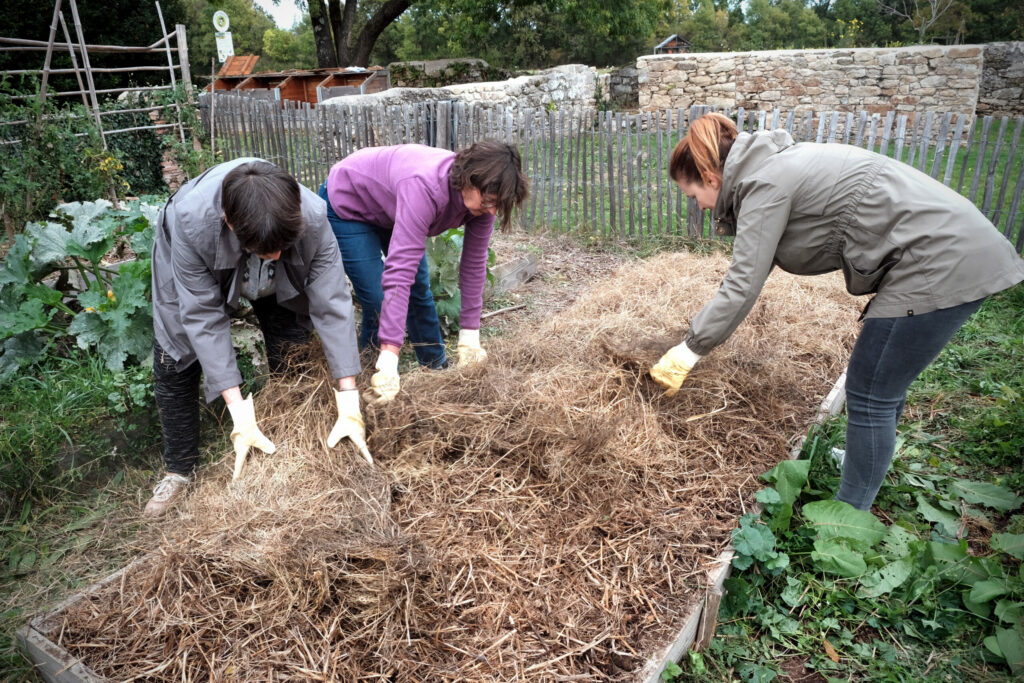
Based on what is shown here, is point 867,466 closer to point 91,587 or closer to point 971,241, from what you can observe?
point 971,241

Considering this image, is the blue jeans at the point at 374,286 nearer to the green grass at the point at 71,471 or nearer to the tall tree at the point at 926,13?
the green grass at the point at 71,471

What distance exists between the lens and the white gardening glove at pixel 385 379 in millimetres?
2580

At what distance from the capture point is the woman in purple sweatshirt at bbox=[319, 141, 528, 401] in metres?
2.54

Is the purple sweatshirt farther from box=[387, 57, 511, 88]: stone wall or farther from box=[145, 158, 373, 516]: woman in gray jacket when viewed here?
box=[387, 57, 511, 88]: stone wall

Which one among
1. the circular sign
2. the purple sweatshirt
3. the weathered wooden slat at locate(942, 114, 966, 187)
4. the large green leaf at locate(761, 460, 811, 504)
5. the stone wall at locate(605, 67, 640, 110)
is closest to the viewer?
the large green leaf at locate(761, 460, 811, 504)

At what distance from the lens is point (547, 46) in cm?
2308

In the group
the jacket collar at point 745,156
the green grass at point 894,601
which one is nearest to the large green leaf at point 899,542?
the green grass at point 894,601

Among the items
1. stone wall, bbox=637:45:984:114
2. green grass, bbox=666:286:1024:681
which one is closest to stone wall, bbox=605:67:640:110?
stone wall, bbox=637:45:984:114

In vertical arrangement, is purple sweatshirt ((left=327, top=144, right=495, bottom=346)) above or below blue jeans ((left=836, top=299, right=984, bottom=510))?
above

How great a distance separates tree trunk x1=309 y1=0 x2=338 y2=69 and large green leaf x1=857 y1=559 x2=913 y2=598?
2171 centimetres

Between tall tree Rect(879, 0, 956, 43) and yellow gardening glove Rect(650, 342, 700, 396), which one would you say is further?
tall tree Rect(879, 0, 956, 43)

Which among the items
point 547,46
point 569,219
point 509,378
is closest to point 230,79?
point 547,46

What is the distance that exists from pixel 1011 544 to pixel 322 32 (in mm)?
22656

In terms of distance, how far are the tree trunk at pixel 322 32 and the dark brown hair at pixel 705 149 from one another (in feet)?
68.5
